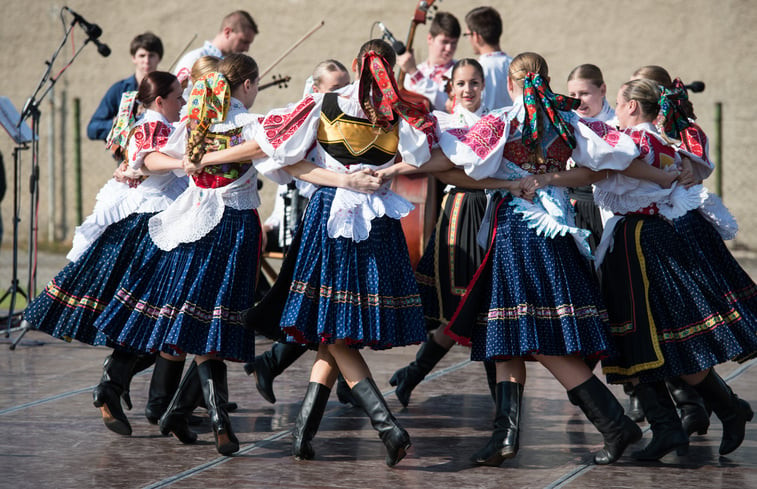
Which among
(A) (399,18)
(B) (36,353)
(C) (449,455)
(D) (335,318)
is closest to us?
(D) (335,318)

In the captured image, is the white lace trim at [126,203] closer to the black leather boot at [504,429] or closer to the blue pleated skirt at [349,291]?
the blue pleated skirt at [349,291]

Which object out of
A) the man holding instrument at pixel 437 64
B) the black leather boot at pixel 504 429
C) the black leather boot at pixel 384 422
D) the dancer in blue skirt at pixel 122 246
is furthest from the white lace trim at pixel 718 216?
the man holding instrument at pixel 437 64

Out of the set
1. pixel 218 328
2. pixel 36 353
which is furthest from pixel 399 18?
pixel 218 328

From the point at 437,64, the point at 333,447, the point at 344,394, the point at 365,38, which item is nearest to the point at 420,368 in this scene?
the point at 344,394

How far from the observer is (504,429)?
3.64 m

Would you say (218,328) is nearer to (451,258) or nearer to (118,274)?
(118,274)

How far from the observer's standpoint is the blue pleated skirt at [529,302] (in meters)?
3.57

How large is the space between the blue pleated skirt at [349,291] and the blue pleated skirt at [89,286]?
32.6 inches

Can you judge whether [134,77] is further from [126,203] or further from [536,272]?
[536,272]

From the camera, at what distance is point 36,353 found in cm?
573

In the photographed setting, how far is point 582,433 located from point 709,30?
658cm

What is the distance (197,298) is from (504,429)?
1.16 meters

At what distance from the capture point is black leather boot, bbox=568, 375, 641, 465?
3.59 metres

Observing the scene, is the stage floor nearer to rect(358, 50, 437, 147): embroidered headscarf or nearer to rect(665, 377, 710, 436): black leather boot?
rect(665, 377, 710, 436): black leather boot
